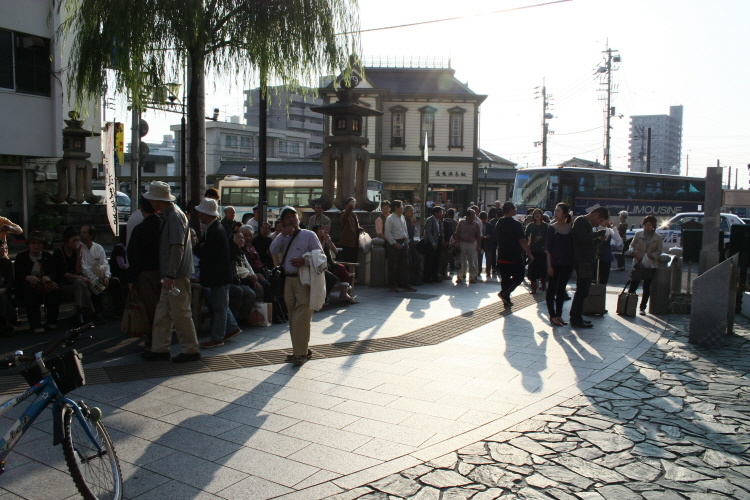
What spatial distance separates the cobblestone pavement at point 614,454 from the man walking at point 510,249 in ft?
13.9

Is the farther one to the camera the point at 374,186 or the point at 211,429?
the point at 374,186

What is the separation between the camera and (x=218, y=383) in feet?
19.2

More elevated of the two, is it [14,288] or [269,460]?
[14,288]

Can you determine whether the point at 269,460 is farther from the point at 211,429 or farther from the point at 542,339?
the point at 542,339

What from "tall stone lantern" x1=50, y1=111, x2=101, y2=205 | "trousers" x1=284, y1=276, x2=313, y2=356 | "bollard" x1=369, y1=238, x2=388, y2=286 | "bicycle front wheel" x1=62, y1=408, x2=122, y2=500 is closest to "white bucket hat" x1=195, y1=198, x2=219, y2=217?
"trousers" x1=284, y1=276, x2=313, y2=356

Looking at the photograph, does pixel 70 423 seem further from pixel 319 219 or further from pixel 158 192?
pixel 319 219

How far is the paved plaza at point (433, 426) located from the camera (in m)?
3.79

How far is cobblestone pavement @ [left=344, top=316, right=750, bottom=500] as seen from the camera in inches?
147

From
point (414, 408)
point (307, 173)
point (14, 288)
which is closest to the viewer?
point (414, 408)

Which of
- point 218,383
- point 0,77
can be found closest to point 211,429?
point 218,383

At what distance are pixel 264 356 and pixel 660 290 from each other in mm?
7138

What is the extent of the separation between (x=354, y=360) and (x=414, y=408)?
173 centimetres

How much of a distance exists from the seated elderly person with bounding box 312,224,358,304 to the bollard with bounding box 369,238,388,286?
198cm

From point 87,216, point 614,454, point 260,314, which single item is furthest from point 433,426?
point 87,216
